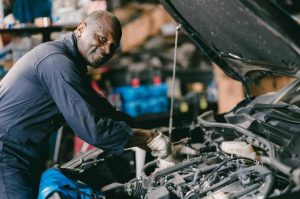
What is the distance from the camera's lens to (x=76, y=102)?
2039mm

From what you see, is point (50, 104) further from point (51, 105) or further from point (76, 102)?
point (76, 102)

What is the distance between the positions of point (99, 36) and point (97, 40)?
0.09ft

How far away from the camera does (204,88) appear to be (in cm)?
629

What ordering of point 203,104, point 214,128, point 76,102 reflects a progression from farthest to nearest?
point 203,104, point 214,128, point 76,102

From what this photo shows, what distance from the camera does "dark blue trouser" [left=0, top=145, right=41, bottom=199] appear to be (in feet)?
7.17

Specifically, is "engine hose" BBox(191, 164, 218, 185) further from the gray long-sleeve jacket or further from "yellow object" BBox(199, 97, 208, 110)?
"yellow object" BBox(199, 97, 208, 110)

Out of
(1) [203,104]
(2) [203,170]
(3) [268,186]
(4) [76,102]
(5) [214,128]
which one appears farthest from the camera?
(1) [203,104]

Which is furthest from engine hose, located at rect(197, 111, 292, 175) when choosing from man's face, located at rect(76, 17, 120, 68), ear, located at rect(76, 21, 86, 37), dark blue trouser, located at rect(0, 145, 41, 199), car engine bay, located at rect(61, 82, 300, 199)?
dark blue trouser, located at rect(0, 145, 41, 199)

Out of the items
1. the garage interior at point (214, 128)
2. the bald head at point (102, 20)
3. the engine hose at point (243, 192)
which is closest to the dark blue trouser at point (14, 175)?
the garage interior at point (214, 128)

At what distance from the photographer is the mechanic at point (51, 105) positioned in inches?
81.0

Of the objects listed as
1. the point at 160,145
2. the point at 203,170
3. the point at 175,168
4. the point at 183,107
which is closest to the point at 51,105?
the point at 160,145

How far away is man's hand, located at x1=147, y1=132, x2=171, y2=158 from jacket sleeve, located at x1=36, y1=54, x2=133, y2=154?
297 millimetres

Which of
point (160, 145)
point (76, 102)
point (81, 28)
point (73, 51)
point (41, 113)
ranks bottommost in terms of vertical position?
point (160, 145)

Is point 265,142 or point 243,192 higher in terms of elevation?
point 265,142
